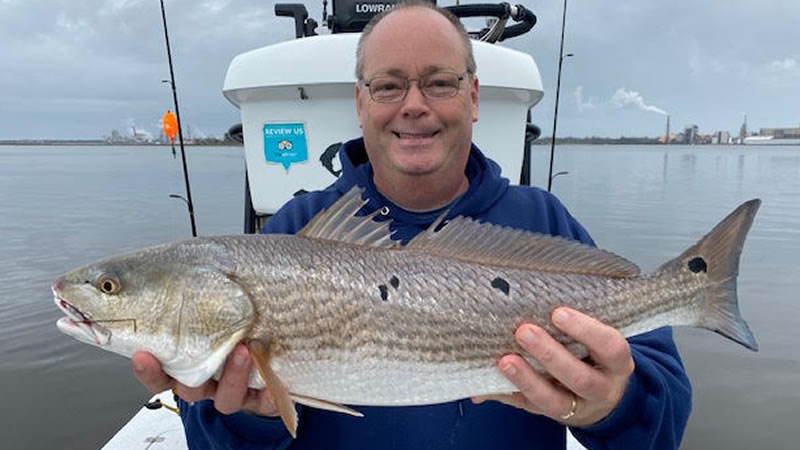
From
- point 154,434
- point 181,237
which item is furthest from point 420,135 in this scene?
point 181,237

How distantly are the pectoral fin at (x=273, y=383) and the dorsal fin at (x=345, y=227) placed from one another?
0.46 m

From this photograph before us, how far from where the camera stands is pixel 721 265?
2105 mm

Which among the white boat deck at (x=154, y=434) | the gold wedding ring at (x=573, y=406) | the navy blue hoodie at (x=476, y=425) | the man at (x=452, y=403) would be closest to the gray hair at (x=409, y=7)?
the man at (x=452, y=403)

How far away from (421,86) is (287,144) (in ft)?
8.30

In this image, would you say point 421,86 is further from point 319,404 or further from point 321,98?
point 321,98

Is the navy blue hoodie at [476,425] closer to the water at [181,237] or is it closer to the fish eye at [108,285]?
the fish eye at [108,285]

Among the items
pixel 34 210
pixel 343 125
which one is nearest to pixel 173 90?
pixel 343 125

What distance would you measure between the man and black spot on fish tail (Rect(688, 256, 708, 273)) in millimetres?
378

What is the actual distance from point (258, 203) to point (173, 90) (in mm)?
→ 1673

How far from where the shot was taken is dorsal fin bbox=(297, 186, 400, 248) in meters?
2.18

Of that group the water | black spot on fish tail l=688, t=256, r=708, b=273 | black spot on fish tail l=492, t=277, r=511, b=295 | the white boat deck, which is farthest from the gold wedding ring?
the water

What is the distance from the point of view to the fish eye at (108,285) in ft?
6.66

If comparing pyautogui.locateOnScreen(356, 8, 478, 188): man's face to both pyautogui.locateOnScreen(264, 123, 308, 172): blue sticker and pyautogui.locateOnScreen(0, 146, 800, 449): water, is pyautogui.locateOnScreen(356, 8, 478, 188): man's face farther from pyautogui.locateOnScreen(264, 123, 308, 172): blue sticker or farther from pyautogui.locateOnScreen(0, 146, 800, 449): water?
pyautogui.locateOnScreen(0, 146, 800, 449): water

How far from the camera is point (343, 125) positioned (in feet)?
15.7
